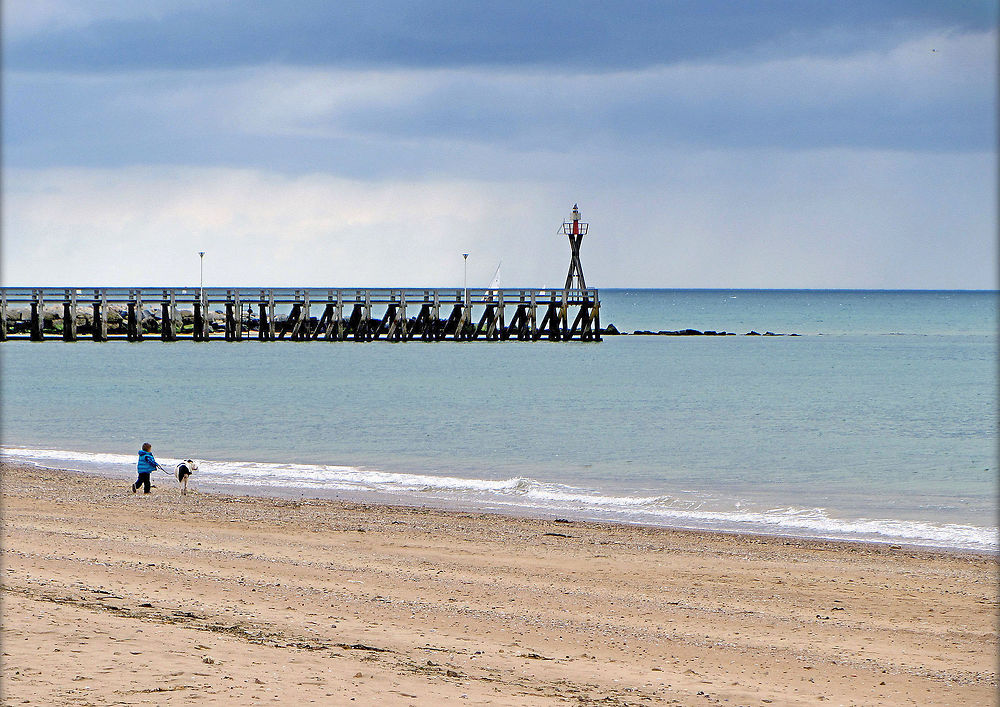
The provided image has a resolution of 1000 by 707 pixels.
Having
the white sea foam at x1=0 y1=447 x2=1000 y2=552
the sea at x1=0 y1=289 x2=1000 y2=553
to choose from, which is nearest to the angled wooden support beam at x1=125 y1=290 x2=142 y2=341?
the sea at x1=0 y1=289 x2=1000 y2=553

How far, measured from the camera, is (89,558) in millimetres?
10891

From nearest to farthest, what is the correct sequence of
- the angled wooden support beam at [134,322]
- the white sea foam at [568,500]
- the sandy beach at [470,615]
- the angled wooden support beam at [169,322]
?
1. the sandy beach at [470,615]
2. the white sea foam at [568,500]
3. the angled wooden support beam at [134,322]
4. the angled wooden support beam at [169,322]

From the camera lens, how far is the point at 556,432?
27.0 meters

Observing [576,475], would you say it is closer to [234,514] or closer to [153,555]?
[234,514]

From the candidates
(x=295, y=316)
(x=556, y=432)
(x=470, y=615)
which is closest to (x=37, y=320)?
(x=295, y=316)

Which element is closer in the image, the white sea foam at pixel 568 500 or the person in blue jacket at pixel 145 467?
the white sea foam at pixel 568 500

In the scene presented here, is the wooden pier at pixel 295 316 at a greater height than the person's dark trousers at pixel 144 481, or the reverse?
the wooden pier at pixel 295 316

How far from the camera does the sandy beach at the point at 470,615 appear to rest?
22.8 feet

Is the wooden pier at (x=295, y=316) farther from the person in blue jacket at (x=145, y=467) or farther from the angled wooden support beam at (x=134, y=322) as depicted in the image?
the person in blue jacket at (x=145, y=467)

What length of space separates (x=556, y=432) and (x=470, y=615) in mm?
17810

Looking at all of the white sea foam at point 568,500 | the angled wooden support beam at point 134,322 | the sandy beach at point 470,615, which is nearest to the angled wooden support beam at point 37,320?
the angled wooden support beam at point 134,322

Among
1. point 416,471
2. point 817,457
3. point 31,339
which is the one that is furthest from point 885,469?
point 31,339

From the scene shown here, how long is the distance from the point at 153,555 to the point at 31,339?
5403 cm

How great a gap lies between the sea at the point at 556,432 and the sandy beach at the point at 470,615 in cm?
289
